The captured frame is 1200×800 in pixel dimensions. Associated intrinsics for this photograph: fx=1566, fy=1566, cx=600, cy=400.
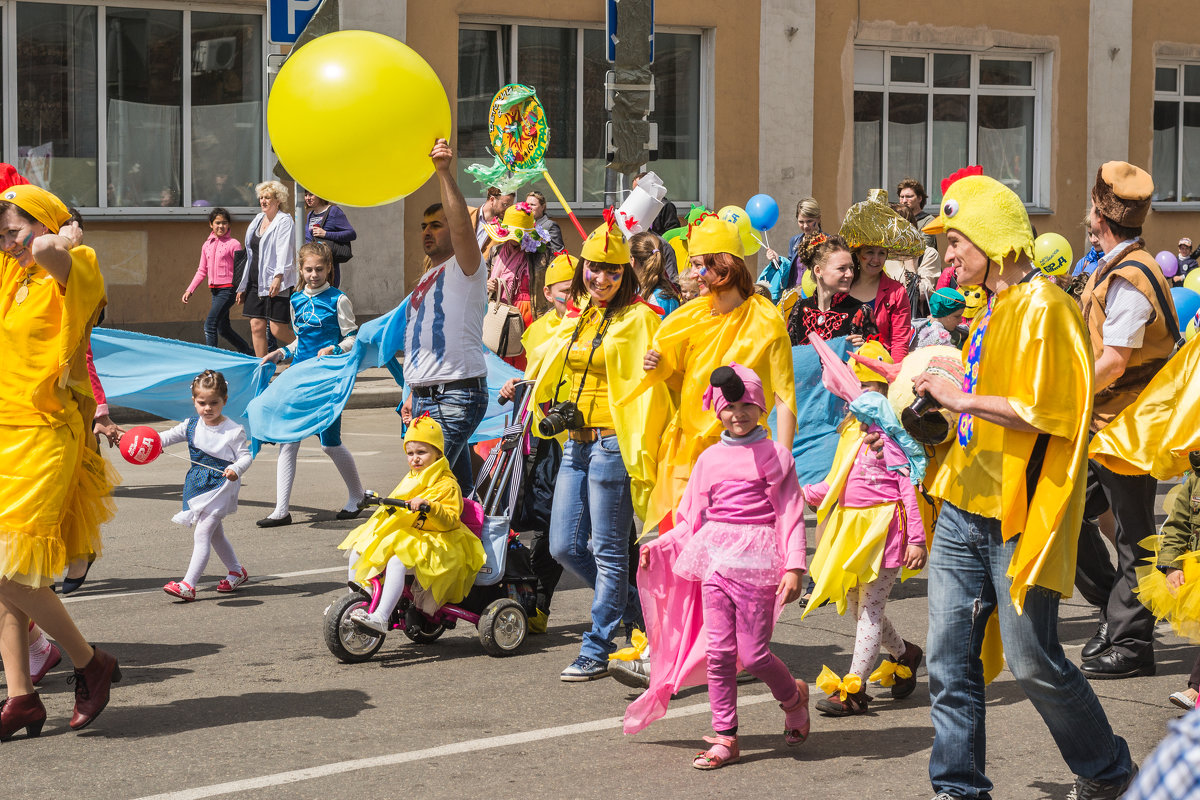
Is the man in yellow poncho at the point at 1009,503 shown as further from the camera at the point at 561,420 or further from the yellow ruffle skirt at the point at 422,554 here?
the yellow ruffle skirt at the point at 422,554

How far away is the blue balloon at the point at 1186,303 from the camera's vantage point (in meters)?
7.76

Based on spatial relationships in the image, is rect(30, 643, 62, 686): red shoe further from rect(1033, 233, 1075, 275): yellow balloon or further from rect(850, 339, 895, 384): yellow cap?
rect(1033, 233, 1075, 275): yellow balloon

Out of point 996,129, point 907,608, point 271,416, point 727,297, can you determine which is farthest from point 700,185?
point 727,297

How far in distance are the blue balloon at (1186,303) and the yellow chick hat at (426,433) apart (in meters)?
3.67

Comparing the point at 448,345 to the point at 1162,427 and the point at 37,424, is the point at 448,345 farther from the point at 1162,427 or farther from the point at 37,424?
the point at 1162,427

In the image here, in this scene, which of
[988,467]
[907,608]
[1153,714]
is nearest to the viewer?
[988,467]

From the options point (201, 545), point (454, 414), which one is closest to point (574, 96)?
point (201, 545)

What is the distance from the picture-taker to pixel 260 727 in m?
5.93

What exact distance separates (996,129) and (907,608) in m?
17.5

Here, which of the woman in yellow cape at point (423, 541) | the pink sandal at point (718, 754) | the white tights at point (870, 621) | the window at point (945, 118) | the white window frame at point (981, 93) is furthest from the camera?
the white window frame at point (981, 93)

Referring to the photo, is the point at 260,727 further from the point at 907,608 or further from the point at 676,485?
the point at 907,608

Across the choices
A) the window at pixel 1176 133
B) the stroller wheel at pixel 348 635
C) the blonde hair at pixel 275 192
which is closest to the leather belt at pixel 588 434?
the stroller wheel at pixel 348 635

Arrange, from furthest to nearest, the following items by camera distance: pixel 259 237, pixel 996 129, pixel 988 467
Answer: pixel 996 129 < pixel 259 237 < pixel 988 467

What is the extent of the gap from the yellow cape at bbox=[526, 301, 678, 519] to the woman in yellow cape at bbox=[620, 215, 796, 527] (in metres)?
0.11
